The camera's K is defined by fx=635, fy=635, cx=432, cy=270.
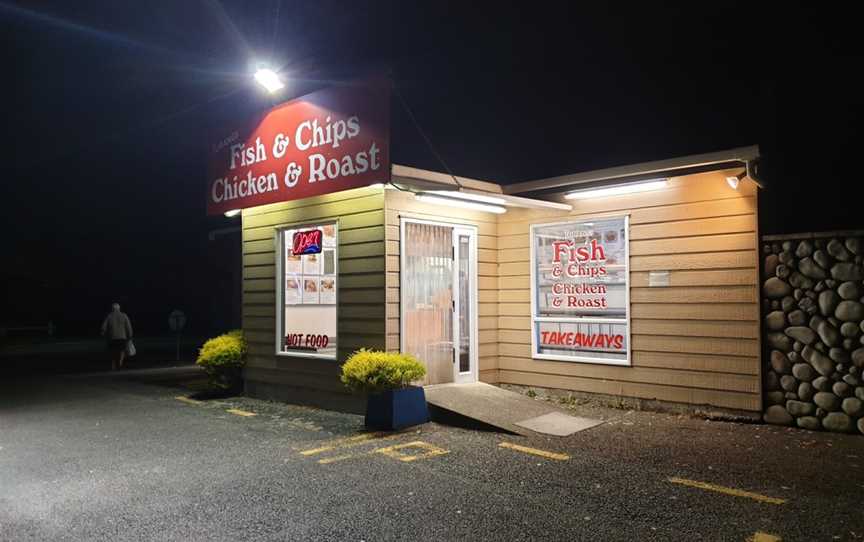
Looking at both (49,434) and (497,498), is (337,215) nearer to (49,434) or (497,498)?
(49,434)

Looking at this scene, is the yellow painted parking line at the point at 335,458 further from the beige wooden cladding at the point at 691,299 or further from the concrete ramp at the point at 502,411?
the beige wooden cladding at the point at 691,299

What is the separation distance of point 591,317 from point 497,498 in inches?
182

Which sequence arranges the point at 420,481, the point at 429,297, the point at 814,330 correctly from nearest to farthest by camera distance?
the point at 420,481
the point at 814,330
the point at 429,297

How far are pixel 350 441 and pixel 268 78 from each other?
15.7 ft

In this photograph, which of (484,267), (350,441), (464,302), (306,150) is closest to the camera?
(350,441)

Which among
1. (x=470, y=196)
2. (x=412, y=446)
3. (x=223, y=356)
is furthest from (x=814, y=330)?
(x=223, y=356)

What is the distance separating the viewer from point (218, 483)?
556 centimetres

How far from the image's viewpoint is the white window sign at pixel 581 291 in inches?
349

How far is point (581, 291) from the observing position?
9.27 meters

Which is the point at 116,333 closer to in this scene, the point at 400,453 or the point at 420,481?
the point at 400,453

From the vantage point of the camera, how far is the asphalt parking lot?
4414mm

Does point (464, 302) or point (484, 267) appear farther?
point (484, 267)

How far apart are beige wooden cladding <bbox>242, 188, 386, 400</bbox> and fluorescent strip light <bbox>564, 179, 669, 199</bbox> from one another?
2759 mm

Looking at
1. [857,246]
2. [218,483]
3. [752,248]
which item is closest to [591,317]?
[752,248]
